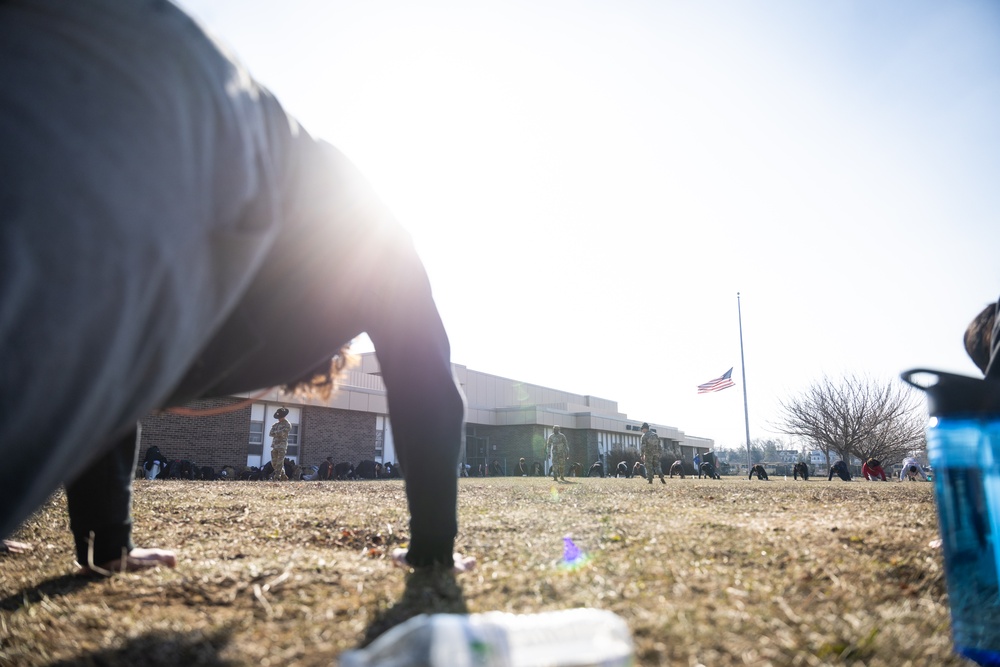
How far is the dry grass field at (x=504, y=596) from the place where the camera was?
1452 millimetres

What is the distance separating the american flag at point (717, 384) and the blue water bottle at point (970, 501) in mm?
34470

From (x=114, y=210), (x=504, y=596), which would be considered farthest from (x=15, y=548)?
(x=114, y=210)

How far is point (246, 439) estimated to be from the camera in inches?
1053

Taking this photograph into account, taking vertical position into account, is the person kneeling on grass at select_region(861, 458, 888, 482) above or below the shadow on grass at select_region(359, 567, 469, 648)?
below

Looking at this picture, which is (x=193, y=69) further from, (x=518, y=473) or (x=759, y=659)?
(x=518, y=473)

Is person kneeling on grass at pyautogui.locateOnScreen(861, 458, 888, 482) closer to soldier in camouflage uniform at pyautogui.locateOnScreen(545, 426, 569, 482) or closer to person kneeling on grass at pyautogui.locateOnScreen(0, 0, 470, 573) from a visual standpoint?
soldier in camouflage uniform at pyautogui.locateOnScreen(545, 426, 569, 482)

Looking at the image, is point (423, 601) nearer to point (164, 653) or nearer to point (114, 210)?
point (164, 653)

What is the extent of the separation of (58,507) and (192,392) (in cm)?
502

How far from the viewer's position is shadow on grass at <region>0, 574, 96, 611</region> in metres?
1.98

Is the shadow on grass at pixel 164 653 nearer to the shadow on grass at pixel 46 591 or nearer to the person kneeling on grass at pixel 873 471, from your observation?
the shadow on grass at pixel 46 591

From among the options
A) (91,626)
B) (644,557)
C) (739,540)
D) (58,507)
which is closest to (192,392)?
(91,626)

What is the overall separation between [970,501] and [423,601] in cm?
149

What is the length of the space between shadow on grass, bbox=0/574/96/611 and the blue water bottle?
9.01ft

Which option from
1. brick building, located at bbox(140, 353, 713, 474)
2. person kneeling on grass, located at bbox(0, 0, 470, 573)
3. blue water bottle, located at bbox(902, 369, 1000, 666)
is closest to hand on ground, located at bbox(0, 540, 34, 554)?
person kneeling on grass, located at bbox(0, 0, 470, 573)
